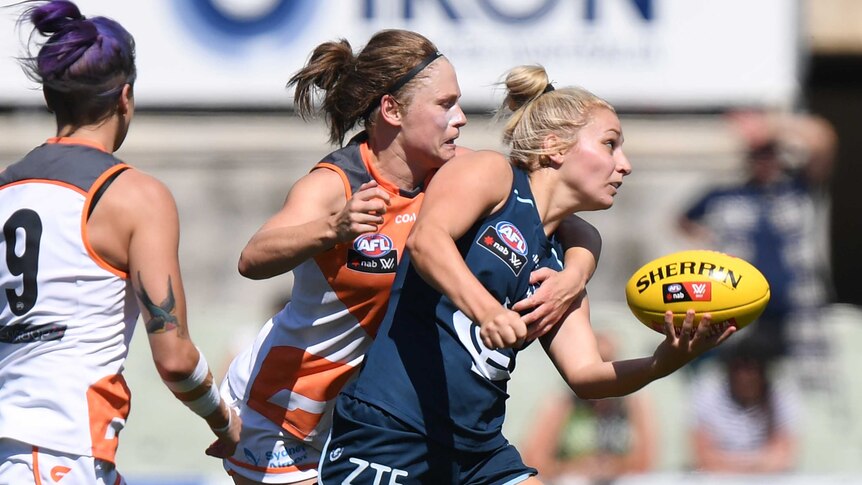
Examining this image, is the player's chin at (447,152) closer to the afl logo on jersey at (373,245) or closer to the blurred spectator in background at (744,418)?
the afl logo on jersey at (373,245)

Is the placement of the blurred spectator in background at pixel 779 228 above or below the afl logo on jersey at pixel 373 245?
below

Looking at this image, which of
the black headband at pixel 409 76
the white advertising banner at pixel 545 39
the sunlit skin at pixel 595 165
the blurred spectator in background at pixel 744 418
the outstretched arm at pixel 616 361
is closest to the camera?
the outstretched arm at pixel 616 361

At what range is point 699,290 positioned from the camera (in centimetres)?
354

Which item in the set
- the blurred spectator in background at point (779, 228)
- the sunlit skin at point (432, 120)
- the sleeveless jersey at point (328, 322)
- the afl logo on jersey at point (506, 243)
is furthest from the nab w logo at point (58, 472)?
the blurred spectator in background at point (779, 228)

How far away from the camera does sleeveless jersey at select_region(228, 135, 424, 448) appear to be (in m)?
3.74

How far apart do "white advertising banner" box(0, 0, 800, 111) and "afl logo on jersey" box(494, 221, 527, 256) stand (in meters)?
5.52

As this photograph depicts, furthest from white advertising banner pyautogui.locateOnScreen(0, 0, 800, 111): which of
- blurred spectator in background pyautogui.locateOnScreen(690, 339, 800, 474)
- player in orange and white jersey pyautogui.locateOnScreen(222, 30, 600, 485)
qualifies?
player in orange and white jersey pyautogui.locateOnScreen(222, 30, 600, 485)

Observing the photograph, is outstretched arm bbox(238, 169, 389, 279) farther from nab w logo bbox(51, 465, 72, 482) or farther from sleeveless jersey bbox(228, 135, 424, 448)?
nab w logo bbox(51, 465, 72, 482)

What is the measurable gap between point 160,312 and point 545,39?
20.1 ft

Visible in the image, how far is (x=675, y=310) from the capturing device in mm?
3531

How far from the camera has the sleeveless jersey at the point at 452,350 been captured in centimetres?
344

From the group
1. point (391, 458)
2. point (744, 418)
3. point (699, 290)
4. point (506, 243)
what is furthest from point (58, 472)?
point (744, 418)

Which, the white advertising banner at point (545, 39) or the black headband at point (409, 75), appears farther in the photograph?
the white advertising banner at point (545, 39)

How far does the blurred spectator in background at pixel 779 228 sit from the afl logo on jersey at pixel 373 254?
453 centimetres
